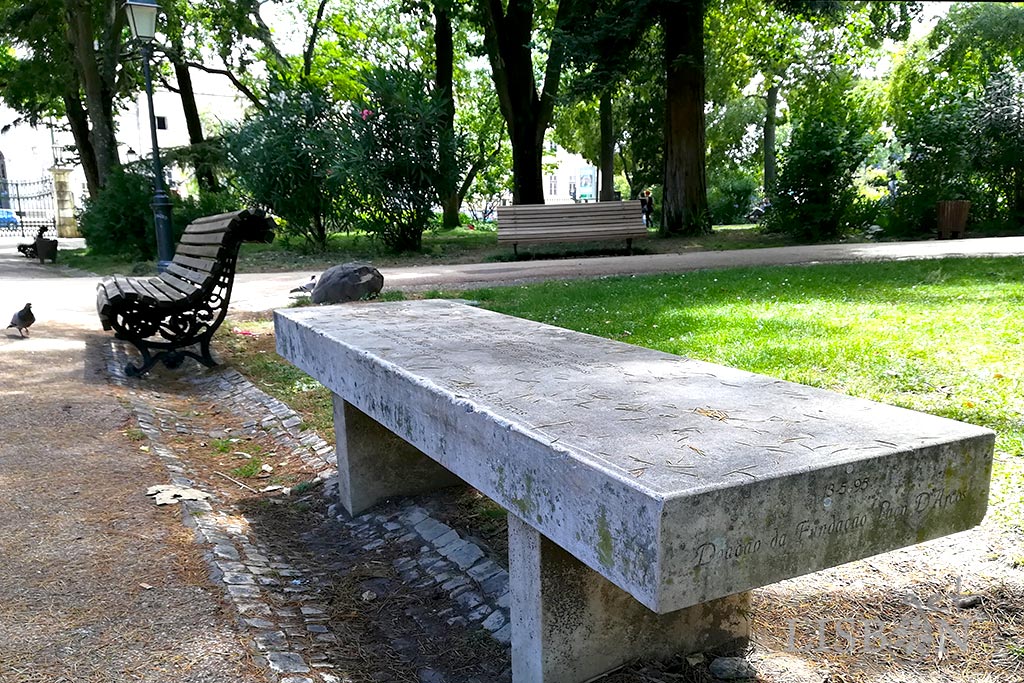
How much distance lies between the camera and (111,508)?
355cm

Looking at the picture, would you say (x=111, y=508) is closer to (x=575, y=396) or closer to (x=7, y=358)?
(x=575, y=396)

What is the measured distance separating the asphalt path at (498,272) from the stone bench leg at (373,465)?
17.7 feet

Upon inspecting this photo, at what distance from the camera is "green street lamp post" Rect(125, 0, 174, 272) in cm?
1034

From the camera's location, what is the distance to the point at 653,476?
159 centimetres

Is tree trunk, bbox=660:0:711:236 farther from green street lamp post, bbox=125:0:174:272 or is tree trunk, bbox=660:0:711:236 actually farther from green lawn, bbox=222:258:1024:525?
green street lamp post, bbox=125:0:174:272

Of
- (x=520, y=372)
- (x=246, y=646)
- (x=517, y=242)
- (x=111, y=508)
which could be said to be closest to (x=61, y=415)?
(x=111, y=508)

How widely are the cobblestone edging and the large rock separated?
3432 mm

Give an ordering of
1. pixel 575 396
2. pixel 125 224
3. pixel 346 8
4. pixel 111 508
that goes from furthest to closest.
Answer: pixel 346 8
pixel 125 224
pixel 111 508
pixel 575 396

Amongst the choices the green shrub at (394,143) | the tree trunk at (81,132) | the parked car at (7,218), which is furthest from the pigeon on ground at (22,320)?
the parked car at (7,218)

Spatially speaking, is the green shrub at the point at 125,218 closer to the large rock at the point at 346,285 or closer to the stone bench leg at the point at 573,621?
the large rock at the point at 346,285

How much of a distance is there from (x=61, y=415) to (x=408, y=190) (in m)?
10.0

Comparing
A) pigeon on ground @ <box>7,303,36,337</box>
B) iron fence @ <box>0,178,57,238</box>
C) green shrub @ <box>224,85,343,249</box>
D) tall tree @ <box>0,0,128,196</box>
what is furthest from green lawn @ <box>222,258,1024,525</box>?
iron fence @ <box>0,178,57,238</box>

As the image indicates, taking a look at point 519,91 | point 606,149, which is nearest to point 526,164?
point 519,91

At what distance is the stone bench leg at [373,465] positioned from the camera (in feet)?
12.7
